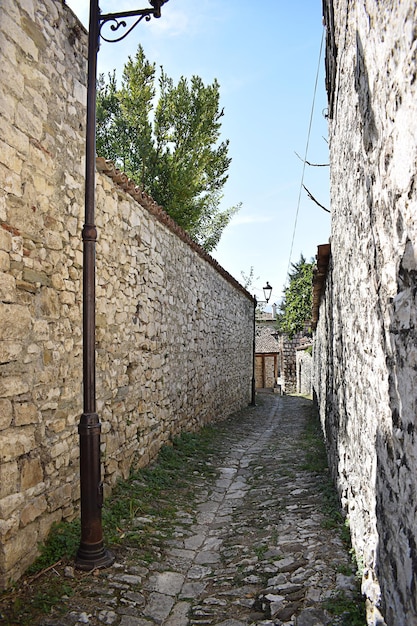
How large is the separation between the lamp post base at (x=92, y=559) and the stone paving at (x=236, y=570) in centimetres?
5

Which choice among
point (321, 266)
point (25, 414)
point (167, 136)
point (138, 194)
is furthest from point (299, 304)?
point (25, 414)

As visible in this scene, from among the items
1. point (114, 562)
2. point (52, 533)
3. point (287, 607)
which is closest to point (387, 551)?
point (287, 607)

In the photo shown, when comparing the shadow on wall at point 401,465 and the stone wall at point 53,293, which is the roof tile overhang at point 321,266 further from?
the shadow on wall at point 401,465

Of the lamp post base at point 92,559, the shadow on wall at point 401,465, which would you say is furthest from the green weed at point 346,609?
the lamp post base at point 92,559

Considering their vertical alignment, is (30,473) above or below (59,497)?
above

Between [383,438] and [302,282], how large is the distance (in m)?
18.0

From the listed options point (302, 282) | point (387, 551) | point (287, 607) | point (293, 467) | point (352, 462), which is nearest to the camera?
point (387, 551)

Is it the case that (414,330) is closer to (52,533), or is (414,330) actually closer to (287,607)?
(287,607)

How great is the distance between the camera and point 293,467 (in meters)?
5.39

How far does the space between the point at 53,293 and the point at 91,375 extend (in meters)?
0.64

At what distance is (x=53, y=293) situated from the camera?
10.5 ft

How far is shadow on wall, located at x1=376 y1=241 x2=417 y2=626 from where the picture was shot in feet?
5.13

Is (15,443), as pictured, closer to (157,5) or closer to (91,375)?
(91,375)

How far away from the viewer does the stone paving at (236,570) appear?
8.03ft
